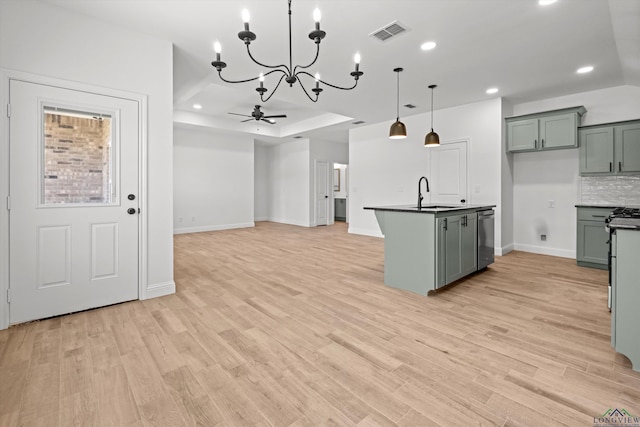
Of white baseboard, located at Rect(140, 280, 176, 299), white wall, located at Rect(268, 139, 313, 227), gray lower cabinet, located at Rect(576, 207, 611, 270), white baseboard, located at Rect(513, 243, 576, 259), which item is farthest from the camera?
white wall, located at Rect(268, 139, 313, 227)

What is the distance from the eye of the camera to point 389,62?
4.02 m

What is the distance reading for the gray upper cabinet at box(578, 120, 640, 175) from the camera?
4.35 meters

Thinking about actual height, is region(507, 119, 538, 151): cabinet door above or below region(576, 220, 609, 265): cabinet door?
above

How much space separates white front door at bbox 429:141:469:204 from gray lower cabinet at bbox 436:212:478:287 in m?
2.20

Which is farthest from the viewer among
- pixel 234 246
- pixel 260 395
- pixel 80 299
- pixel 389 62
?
pixel 234 246

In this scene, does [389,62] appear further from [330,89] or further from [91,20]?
[91,20]

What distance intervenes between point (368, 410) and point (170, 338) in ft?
5.40

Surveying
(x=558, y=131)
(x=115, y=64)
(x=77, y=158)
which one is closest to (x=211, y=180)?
(x=115, y=64)

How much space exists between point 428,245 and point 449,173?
11.3 ft

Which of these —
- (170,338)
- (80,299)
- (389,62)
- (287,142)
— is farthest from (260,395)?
(287,142)

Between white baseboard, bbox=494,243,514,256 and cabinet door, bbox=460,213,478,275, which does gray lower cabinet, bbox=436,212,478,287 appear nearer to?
cabinet door, bbox=460,213,478,275

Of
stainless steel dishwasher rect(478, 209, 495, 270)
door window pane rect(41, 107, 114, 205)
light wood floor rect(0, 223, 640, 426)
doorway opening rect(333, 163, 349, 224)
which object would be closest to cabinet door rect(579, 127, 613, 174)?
stainless steel dishwasher rect(478, 209, 495, 270)

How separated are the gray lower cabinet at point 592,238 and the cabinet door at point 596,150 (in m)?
0.68

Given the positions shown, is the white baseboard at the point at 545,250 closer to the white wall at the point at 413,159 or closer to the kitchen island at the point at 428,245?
the white wall at the point at 413,159
